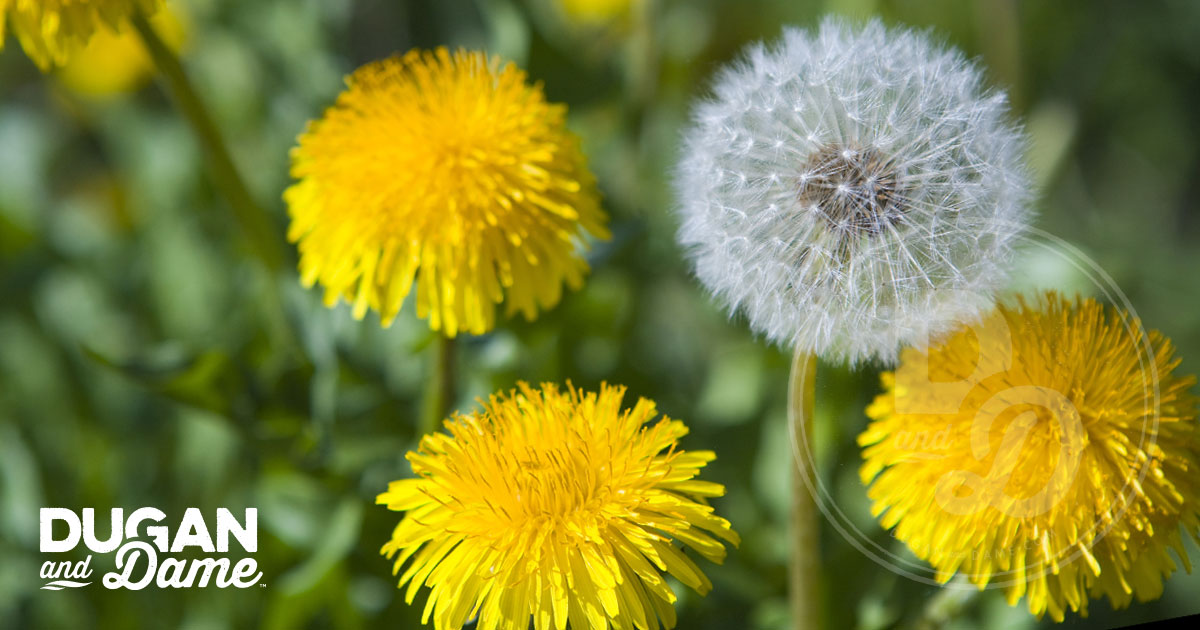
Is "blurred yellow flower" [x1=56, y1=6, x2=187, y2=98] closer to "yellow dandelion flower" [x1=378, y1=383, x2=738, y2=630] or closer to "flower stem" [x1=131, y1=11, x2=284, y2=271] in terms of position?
"flower stem" [x1=131, y1=11, x2=284, y2=271]

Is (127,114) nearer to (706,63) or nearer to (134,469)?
(134,469)

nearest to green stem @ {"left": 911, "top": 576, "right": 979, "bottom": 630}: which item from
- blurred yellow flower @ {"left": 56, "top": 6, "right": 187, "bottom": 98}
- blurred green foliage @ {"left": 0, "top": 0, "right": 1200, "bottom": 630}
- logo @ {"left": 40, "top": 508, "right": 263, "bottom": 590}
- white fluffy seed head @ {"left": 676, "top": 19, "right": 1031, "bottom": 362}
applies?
blurred green foliage @ {"left": 0, "top": 0, "right": 1200, "bottom": 630}

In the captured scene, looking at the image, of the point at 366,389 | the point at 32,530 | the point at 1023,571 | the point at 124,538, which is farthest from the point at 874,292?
the point at 32,530

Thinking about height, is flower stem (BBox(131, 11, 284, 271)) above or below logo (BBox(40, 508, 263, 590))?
above

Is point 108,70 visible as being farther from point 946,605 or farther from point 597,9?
point 946,605

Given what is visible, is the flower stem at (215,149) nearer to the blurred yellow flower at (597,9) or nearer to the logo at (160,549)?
the logo at (160,549)

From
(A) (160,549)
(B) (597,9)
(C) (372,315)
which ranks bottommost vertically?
(A) (160,549)

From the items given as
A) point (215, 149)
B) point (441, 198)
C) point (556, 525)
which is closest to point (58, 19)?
point (215, 149)
